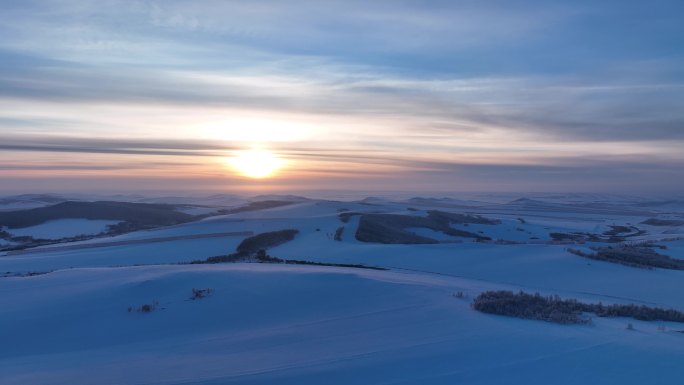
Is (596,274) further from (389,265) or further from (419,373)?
Result: (419,373)

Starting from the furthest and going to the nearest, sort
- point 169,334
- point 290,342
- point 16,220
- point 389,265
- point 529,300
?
point 16,220 → point 389,265 → point 529,300 → point 169,334 → point 290,342

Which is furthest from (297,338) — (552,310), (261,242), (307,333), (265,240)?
(265,240)

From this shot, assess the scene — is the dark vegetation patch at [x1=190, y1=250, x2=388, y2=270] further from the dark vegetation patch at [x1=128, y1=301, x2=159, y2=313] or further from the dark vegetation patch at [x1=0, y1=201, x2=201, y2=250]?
the dark vegetation patch at [x1=0, y1=201, x2=201, y2=250]

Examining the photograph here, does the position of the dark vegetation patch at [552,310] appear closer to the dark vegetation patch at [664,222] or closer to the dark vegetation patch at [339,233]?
the dark vegetation patch at [339,233]

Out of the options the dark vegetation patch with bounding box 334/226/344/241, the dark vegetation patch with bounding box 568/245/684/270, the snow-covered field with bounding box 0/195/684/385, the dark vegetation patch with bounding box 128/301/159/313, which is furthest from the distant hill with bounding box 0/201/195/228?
the dark vegetation patch with bounding box 128/301/159/313

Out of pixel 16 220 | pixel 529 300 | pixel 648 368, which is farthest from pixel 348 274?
pixel 16 220

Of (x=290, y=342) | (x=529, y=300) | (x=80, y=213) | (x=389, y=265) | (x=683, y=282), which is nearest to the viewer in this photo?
(x=290, y=342)

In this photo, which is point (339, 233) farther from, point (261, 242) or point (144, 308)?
point (144, 308)
